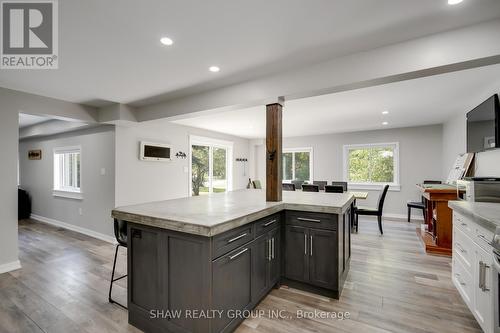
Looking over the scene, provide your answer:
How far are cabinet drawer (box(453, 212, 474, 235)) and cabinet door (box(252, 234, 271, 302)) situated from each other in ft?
5.45

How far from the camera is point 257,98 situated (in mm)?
2770

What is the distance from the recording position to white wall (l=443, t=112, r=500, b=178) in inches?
122

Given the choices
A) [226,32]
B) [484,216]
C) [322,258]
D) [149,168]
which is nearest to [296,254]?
[322,258]

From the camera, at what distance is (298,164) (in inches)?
307

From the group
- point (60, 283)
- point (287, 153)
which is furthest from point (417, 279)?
point (287, 153)

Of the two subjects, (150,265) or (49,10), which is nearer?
(49,10)

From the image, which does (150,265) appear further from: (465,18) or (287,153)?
(287,153)

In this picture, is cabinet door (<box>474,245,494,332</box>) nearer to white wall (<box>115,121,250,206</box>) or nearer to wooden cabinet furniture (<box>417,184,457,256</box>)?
wooden cabinet furniture (<box>417,184,457,256</box>)

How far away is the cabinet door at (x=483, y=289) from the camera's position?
1.51 metres

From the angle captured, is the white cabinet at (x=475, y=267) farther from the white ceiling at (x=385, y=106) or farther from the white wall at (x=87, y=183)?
the white wall at (x=87, y=183)

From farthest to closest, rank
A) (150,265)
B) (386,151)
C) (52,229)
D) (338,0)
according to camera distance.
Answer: (386,151) → (52,229) → (150,265) → (338,0)

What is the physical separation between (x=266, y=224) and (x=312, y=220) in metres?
0.50

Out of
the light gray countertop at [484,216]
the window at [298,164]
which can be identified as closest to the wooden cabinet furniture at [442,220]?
the light gray countertop at [484,216]

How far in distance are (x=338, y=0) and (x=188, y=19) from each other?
3.52 feet
